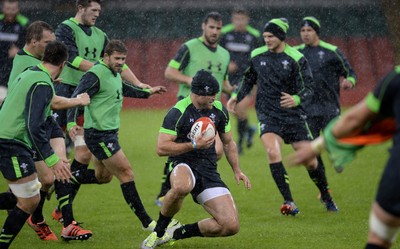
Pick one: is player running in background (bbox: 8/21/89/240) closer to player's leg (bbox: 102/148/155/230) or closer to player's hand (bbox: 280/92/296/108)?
player's leg (bbox: 102/148/155/230)

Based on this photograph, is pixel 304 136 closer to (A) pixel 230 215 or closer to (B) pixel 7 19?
(A) pixel 230 215

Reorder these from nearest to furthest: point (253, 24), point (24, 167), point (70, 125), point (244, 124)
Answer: point (24, 167) < point (70, 125) < point (244, 124) < point (253, 24)

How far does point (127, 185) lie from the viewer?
983 centimetres

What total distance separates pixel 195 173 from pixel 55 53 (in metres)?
1.87

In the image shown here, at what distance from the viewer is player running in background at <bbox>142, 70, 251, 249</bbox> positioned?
8727 mm

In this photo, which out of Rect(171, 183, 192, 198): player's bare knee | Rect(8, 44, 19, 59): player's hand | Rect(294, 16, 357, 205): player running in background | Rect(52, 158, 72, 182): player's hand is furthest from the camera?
Rect(8, 44, 19, 59): player's hand

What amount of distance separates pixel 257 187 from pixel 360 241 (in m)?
4.42

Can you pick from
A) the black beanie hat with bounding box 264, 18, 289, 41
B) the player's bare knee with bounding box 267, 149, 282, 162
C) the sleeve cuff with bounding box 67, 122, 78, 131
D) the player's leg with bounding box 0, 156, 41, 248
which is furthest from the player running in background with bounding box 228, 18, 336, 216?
the player's leg with bounding box 0, 156, 41, 248

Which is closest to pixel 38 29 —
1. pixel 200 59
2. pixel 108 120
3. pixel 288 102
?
pixel 108 120

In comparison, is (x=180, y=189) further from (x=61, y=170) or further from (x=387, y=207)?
(x=387, y=207)

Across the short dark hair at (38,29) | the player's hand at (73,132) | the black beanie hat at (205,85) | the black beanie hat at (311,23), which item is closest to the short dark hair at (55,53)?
the short dark hair at (38,29)

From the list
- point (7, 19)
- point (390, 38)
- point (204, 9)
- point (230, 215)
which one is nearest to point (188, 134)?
point (230, 215)

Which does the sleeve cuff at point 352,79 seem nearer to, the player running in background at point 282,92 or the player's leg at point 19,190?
the player running in background at point 282,92

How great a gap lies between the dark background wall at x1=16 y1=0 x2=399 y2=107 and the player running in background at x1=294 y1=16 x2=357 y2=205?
14690mm
